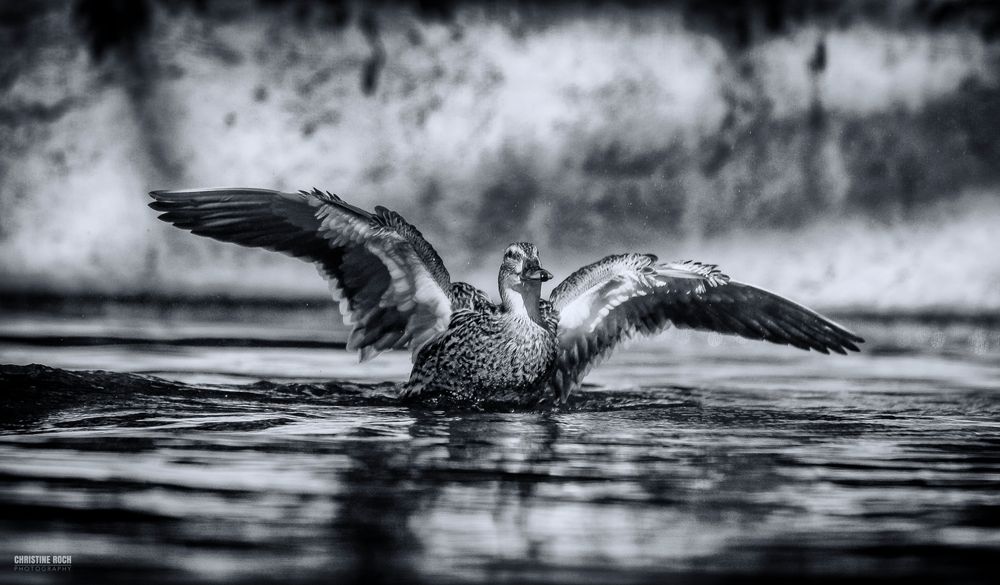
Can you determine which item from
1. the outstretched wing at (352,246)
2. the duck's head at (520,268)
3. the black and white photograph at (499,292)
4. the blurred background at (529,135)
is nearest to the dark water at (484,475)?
the black and white photograph at (499,292)

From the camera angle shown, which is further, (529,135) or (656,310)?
(529,135)

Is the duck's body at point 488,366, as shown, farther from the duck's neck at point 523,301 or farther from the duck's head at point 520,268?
the duck's head at point 520,268

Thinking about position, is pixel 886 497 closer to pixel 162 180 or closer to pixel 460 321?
pixel 460 321

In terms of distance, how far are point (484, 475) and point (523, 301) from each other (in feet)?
7.60

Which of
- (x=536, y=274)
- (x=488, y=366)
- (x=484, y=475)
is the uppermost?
(x=536, y=274)

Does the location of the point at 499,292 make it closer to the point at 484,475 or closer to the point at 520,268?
the point at 520,268

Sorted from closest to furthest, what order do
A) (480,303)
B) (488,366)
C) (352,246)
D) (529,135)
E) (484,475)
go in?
1. (484,475)
2. (352,246)
3. (488,366)
4. (480,303)
5. (529,135)

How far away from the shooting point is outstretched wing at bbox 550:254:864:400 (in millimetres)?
6375

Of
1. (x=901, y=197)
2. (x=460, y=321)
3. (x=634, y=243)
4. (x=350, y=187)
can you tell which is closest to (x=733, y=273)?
(x=634, y=243)

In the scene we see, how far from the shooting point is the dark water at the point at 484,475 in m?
3.12

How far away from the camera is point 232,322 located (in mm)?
8812

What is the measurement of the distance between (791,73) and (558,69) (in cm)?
155

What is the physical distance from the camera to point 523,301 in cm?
643

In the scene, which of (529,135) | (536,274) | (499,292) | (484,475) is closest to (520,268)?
(536,274)
